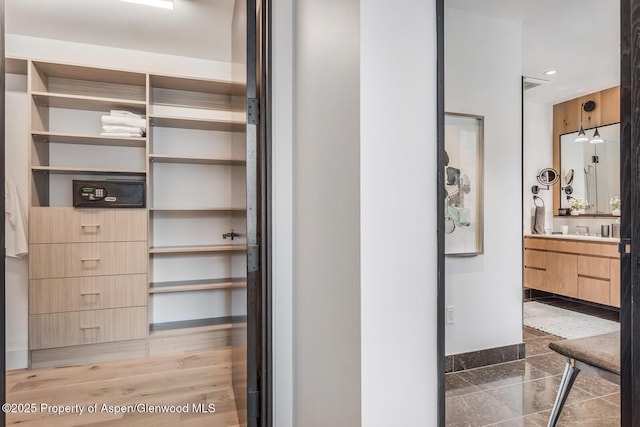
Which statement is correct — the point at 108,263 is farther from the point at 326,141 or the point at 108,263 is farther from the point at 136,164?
the point at 326,141

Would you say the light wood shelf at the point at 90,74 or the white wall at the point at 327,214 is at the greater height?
the light wood shelf at the point at 90,74

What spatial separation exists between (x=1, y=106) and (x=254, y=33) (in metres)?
0.96

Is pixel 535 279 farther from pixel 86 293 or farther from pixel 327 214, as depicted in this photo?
pixel 86 293

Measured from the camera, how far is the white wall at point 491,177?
783mm

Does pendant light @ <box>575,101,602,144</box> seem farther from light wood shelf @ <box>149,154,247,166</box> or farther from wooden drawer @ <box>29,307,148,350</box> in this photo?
wooden drawer @ <box>29,307,148,350</box>

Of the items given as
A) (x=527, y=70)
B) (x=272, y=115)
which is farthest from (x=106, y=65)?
(x=527, y=70)

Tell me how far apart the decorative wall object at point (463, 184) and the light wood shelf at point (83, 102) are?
2711 mm

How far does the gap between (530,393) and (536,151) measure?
478mm

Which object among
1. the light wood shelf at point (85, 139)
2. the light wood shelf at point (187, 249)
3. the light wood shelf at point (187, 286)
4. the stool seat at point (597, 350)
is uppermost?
the light wood shelf at point (85, 139)

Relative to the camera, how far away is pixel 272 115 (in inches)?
58.4

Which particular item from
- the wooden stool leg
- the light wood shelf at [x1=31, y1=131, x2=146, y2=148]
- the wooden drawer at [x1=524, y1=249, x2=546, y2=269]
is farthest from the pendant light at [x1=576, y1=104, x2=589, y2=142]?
the light wood shelf at [x1=31, y1=131, x2=146, y2=148]

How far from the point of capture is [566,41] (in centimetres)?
63

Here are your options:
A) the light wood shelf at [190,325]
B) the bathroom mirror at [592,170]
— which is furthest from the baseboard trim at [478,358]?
the light wood shelf at [190,325]

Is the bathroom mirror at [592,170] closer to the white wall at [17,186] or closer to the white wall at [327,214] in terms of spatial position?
the white wall at [327,214]
